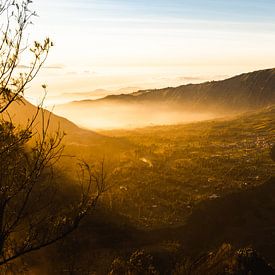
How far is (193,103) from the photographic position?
575ft

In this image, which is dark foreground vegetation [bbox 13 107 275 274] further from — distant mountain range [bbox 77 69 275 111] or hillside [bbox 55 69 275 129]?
Answer: distant mountain range [bbox 77 69 275 111]

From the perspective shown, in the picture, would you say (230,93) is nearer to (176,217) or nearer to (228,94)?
(228,94)

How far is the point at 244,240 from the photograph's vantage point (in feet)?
113

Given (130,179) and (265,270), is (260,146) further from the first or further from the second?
(265,270)

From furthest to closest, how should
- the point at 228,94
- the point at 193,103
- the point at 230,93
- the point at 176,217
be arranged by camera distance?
1. the point at 193,103
2. the point at 228,94
3. the point at 230,93
4. the point at 176,217

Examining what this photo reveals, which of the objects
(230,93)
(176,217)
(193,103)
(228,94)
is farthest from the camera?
(193,103)

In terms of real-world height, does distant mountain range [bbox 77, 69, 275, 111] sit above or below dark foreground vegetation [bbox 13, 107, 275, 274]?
above

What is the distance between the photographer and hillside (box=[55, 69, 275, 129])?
157m

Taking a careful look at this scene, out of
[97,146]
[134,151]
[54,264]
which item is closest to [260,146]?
[134,151]

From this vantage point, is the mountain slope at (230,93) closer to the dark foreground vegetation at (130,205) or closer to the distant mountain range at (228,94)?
the distant mountain range at (228,94)

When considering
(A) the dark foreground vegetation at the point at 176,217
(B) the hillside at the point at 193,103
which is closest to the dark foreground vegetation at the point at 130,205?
(A) the dark foreground vegetation at the point at 176,217

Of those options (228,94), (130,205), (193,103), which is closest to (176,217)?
(130,205)

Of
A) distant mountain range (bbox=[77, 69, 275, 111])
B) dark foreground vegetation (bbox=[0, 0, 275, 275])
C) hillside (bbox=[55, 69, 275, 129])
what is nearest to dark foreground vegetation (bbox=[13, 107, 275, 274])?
dark foreground vegetation (bbox=[0, 0, 275, 275])

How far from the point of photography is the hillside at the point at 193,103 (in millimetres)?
156750
